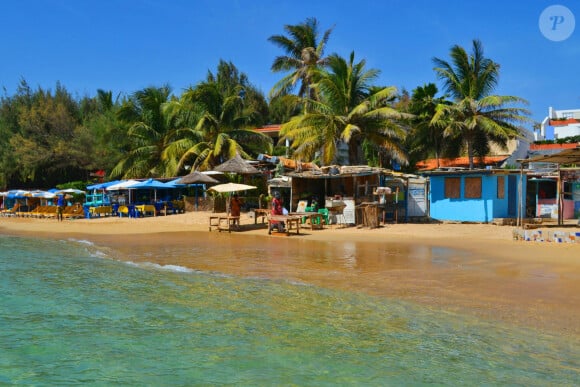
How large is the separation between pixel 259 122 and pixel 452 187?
59.1 feet

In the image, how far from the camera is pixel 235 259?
12328 mm

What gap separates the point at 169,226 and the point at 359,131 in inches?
368

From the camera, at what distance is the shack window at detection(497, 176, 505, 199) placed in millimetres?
19781

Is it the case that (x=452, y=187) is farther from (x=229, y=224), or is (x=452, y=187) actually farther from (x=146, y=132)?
(x=146, y=132)

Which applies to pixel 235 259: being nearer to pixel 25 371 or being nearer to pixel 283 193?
pixel 25 371

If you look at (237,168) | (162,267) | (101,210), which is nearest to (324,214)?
(237,168)

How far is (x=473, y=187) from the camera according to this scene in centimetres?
2005

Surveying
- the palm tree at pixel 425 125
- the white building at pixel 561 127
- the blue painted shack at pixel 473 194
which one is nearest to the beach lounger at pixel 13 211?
the palm tree at pixel 425 125

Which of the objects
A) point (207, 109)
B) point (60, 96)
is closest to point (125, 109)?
point (207, 109)

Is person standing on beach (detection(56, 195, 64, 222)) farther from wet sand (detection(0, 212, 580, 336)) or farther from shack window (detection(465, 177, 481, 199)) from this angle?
shack window (detection(465, 177, 481, 199))

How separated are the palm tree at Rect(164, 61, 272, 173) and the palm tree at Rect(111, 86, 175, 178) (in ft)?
3.67

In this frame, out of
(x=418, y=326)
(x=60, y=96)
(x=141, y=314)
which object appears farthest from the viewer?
(x=60, y=96)

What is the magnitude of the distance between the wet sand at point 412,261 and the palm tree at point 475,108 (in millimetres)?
9051

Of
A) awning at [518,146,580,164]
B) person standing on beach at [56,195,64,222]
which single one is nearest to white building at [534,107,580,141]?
awning at [518,146,580,164]
